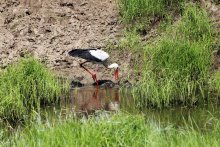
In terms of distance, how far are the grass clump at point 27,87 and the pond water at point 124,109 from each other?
343mm

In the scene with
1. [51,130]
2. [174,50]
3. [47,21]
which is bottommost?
[51,130]

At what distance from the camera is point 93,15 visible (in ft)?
41.1

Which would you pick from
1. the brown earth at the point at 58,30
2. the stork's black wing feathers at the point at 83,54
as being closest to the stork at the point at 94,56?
the stork's black wing feathers at the point at 83,54

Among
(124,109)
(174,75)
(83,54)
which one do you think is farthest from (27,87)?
(174,75)

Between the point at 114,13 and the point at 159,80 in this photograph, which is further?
the point at 114,13

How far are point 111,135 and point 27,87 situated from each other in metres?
3.72

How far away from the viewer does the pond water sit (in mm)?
7027

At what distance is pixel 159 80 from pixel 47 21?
187 inches

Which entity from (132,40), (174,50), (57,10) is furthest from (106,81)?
(57,10)

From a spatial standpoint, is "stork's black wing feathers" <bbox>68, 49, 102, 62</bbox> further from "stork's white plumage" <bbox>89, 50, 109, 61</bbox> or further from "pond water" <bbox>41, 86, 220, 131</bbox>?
"pond water" <bbox>41, 86, 220, 131</bbox>

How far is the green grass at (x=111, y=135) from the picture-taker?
501cm

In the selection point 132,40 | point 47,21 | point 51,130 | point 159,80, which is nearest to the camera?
point 51,130

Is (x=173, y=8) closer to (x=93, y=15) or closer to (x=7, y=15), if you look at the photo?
(x=93, y=15)

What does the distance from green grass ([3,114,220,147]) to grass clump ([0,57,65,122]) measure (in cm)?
219
